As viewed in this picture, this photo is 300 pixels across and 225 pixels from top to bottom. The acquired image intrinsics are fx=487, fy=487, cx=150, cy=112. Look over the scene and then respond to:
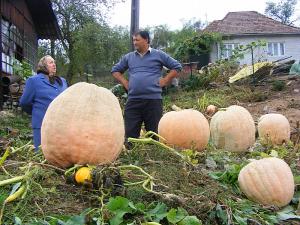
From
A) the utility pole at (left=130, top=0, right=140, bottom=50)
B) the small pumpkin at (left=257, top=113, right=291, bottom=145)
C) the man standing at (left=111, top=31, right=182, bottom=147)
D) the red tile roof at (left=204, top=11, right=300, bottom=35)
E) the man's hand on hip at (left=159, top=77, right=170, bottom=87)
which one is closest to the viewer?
the man standing at (left=111, top=31, right=182, bottom=147)

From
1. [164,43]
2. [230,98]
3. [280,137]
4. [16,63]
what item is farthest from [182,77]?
[164,43]

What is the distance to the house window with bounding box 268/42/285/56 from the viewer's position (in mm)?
37281

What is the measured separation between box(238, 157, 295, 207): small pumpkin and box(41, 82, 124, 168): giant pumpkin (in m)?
0.94

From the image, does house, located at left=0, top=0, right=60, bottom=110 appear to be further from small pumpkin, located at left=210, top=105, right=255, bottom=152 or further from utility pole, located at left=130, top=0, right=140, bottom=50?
small pumpkin, located at left=210, top=105, right=255, bottom=152

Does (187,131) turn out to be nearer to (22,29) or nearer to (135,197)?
(135,197)

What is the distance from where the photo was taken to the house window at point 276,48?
37.3 metres

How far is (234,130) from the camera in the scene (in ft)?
17.2

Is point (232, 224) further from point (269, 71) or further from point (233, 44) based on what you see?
point (233, 44)

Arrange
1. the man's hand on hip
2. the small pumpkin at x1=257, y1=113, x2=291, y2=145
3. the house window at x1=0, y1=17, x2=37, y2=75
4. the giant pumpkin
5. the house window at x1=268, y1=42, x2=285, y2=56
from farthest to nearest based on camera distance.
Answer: the house window at x1=268, y1=42, x2=285, y2=56 < the house window at x1=0, y1=17, x2=37, y2=75 < the small pumpkin at x1=257, y1=113, x2=291, y2=145 < the man's hand on hip < the giant pumpkin

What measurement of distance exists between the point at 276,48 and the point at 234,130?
33763 mm

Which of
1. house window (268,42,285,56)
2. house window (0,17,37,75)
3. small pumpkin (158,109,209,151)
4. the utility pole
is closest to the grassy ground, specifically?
small pumpkin (158,109,209,151)

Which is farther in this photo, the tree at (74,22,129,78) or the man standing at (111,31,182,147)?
the tree at (74,22,129,78)

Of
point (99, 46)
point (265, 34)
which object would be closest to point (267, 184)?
point (99, 46)

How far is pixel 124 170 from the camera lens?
2.61m
